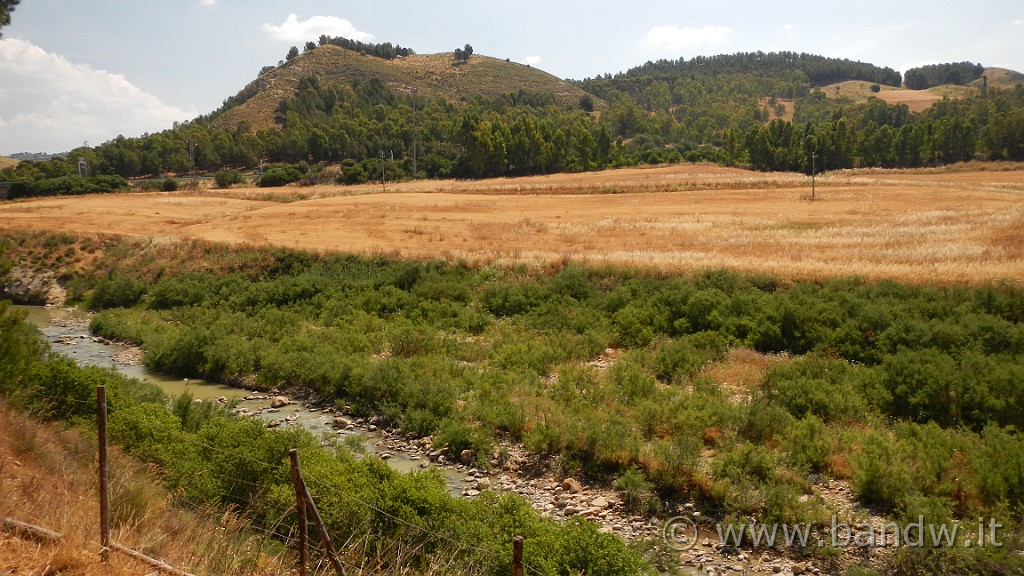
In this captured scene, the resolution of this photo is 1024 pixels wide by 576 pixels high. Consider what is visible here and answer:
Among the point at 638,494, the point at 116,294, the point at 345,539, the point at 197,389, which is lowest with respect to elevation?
the point at 638,494

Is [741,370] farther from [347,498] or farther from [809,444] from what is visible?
[347,498]

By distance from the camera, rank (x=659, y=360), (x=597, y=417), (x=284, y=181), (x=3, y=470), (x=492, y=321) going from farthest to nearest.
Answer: (x=284, y=181) → (x=492, y=321) → (x=659, y=360) → (x=597, y=417) → (x=3, y=470)

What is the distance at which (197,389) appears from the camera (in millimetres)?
20172

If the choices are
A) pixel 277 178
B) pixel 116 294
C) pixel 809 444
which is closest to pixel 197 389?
pixel 116 294

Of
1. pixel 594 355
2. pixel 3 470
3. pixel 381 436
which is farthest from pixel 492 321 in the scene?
pixel 3 470

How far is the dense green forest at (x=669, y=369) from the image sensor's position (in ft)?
38.9

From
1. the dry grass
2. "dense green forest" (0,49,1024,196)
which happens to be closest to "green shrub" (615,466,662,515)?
the dry grass

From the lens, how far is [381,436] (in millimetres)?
16156

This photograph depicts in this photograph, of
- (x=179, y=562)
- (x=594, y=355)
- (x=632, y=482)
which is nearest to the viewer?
(x=179, y=562)

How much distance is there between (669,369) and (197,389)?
15.0 meters

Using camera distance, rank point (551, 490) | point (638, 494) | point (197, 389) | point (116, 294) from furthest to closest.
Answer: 1. point (116, 294)
2. point (197, 389)
3. point (551, 490)
4. point (638, 494)

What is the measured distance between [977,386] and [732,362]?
626 centimetres

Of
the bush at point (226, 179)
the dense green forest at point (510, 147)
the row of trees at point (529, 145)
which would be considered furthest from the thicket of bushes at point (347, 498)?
the row of trees at point (529, 145)

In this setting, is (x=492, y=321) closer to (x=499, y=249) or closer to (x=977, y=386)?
(x=499, y=249)
